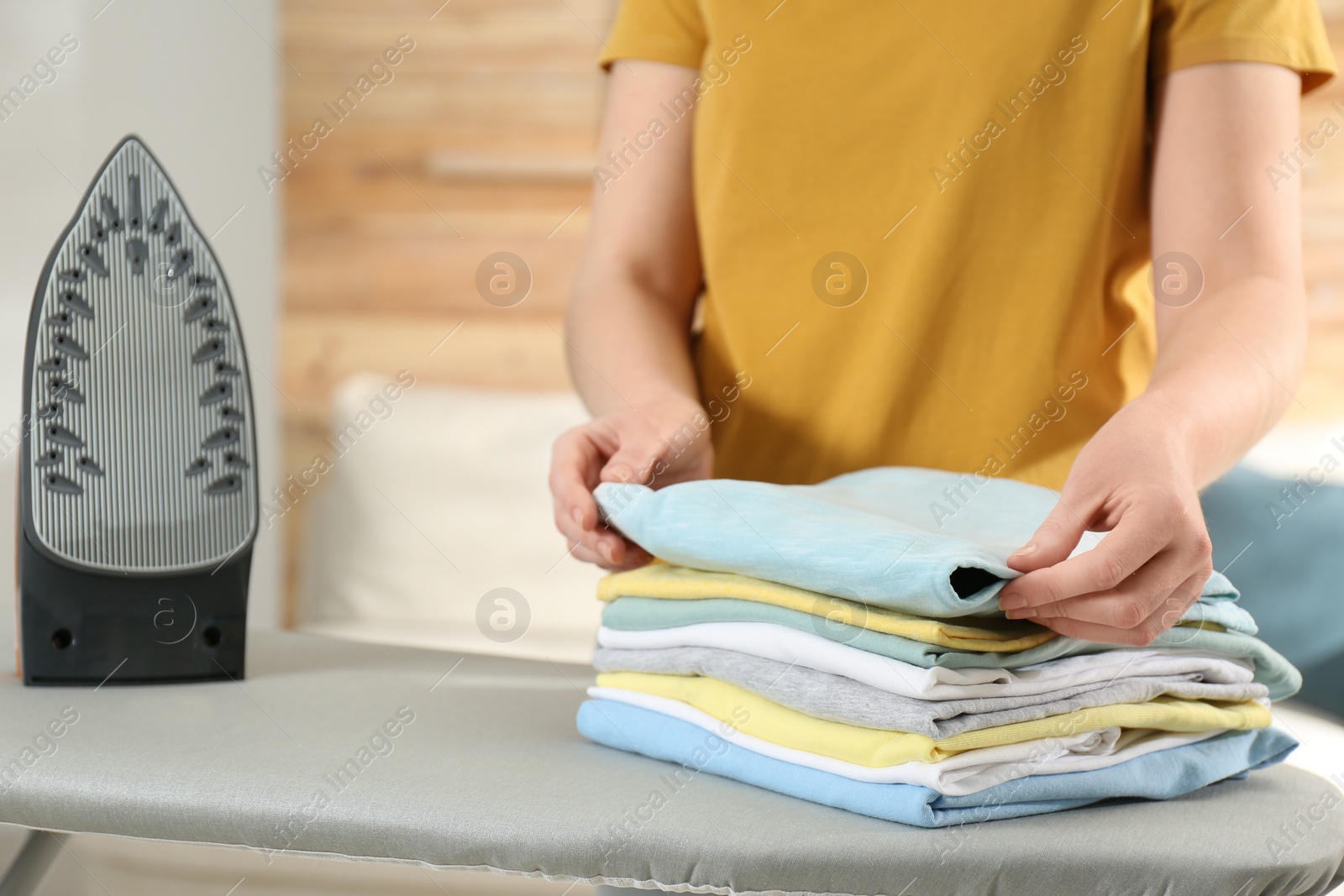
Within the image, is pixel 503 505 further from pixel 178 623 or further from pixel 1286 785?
pixel 1286 785

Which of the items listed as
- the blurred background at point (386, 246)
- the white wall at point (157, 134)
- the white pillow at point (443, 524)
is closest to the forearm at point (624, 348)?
the white wall at point (157, 134)

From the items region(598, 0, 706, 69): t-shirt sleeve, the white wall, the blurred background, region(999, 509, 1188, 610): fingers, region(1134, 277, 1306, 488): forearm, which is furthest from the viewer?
the blurred background

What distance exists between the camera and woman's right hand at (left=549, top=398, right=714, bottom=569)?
56cm

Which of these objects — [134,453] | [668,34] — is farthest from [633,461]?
[668,34]

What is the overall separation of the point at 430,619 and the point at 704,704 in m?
1.56

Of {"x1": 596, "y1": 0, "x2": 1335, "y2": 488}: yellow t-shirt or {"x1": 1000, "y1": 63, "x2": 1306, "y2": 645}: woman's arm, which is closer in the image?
{"x1": 1000, "y1": 63, "x2": 1306, "y2": 645}: woman's arm

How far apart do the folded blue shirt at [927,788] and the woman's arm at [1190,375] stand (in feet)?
0.22

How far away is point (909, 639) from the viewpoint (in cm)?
42

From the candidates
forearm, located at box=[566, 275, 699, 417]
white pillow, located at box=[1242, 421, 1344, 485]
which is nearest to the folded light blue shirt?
forearm, located at box=[566, 275, 699, 417]

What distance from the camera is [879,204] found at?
28.4 inches

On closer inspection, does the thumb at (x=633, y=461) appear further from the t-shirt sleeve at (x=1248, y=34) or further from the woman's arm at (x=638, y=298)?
the t-shirt sleeve at (x=1248, y=34)

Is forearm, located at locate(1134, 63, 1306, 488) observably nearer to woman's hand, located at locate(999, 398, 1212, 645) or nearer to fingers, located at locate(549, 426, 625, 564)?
woman's hand, located at locate(999, 398, 1212, 645)

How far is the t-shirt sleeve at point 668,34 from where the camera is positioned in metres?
0.78

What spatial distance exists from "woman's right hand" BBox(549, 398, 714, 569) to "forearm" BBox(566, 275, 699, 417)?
0.03 meters
